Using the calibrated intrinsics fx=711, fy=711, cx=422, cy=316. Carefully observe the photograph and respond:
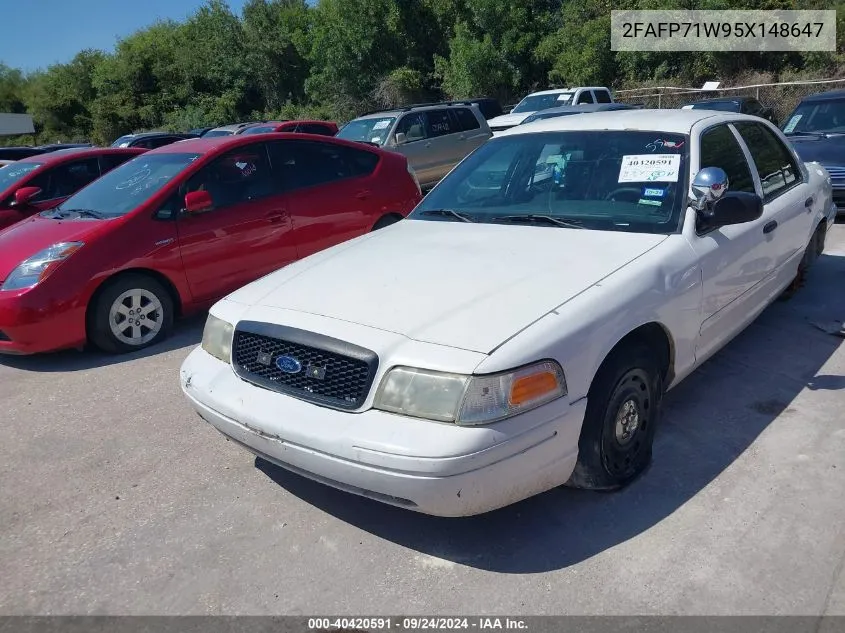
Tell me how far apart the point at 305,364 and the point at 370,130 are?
1072 centimetres

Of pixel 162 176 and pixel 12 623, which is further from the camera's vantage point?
pixel 162 176

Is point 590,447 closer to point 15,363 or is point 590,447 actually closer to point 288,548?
point 288,548

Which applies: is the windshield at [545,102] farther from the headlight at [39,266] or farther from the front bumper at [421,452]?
the front bumper at [421,452]

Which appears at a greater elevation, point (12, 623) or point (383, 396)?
point (383, 396)

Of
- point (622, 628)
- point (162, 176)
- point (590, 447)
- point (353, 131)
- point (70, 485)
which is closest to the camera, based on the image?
point (622, 628)

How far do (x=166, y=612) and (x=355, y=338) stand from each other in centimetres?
127

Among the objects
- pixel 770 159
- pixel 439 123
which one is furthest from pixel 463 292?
pixel 439 123

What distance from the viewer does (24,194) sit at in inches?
329

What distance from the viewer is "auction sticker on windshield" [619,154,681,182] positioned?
3.83m

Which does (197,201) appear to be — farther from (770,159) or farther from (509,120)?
(509,120)

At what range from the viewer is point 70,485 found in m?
3.69

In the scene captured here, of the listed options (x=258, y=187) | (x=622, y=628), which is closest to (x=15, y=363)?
(x=258, y=187)

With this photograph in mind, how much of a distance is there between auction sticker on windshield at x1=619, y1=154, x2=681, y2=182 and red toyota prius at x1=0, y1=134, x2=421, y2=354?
11.4 feet

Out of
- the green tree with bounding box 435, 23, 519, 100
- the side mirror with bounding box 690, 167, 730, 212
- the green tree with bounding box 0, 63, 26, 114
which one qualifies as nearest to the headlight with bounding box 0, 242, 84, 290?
the side mirror with bounding box 690, 167, 730, 212
